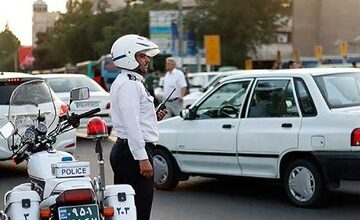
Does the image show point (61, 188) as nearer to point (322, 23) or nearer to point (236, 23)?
point (236, 23)

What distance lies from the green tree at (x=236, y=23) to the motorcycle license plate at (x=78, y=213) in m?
52.3

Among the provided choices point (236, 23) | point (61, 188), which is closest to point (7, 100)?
point (61, 188)

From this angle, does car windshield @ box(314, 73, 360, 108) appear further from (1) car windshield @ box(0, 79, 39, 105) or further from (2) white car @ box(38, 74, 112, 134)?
(2) white car @ box(38, 74, 112, 134)

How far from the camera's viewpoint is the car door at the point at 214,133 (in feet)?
30.0

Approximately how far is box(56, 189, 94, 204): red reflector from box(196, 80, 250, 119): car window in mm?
4430

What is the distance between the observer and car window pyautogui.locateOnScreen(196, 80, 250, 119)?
9250mm

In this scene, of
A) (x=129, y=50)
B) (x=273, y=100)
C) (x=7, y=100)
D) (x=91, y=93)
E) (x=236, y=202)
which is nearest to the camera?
(x=129, y=50)

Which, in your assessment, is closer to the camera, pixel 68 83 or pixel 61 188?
pixel 61 188

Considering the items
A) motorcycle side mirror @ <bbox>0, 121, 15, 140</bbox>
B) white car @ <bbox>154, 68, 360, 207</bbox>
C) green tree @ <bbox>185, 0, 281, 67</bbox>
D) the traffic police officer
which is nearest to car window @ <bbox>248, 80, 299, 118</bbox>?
white car @ <bbox>154, 68, 360, 207</bbox>

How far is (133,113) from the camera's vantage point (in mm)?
5391

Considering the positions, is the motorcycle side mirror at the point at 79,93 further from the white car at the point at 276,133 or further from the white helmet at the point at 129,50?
the white car at the point at 276,133

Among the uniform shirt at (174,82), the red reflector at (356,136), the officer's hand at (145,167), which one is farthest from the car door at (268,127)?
the uniform shirt at (174,82)

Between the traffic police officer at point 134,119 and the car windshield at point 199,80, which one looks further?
the car windshield at point 199,80

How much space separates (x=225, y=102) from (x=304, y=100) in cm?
134
